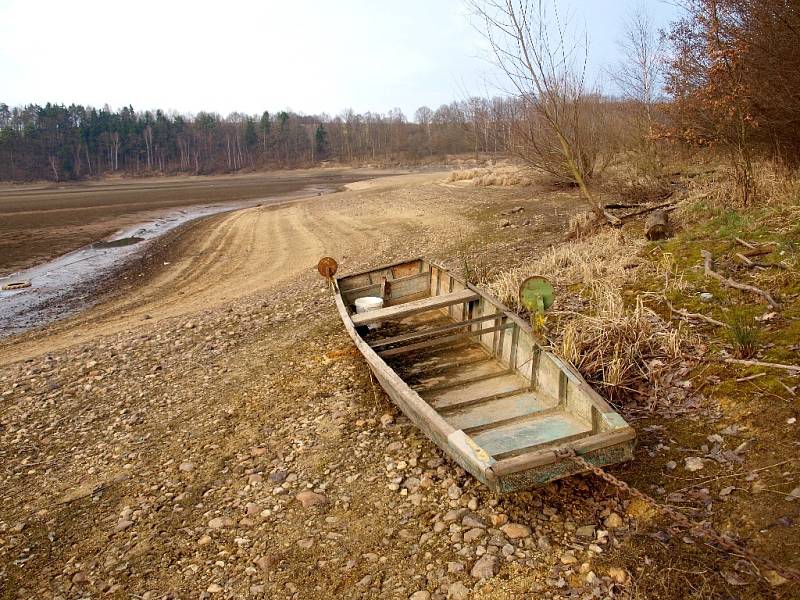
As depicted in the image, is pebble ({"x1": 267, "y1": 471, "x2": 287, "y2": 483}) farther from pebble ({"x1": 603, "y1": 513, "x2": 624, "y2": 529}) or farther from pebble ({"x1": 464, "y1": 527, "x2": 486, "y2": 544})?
pebble ({"x1": 603, "y1": 513, "x2": 624, "y2": 529})

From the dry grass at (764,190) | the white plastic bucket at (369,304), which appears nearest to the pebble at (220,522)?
the white plastic bucket at (369,304)

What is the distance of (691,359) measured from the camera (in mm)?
5539

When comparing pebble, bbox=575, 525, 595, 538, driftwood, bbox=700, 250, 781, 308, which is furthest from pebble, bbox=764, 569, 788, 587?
driftwood, bbox=700, 250, 781, 308

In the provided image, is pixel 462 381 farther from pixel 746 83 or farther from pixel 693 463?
pixel 746 83

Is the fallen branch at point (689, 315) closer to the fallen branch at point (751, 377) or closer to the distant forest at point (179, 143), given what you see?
the fallen branch at point (751, 377)

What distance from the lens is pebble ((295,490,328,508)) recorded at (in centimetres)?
470

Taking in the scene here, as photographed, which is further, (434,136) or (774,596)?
(434,136)

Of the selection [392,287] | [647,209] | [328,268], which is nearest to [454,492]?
[392,287]

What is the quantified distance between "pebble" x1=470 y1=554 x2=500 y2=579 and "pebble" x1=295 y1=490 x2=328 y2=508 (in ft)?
4.81

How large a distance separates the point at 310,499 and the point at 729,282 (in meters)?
5.28

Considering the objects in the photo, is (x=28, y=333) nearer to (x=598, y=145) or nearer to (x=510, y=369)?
(x=510, y=369)

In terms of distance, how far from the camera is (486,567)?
12.2ft

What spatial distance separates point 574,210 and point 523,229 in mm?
2635

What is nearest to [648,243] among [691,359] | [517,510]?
[691,359]
